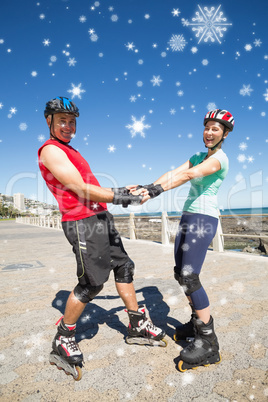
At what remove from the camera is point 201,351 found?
6.82 ft

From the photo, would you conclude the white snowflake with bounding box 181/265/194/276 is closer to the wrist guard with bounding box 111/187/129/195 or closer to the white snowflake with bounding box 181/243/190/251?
the white snowflake with bounding box 181/243/190/251

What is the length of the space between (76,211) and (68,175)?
1.06ft

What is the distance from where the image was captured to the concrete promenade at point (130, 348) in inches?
71.1

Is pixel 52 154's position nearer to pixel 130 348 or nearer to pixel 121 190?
pixel 121 190

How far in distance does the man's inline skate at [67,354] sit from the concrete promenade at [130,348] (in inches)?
2.1

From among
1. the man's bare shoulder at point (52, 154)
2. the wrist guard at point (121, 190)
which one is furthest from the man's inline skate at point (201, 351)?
the man's bare shoulder at point (52, 154)

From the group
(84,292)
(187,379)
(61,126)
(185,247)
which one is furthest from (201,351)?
(61,126)

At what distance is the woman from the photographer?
6.88ft

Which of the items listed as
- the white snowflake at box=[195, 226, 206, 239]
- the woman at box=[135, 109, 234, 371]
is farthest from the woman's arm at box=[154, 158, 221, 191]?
the white snowflake at box=[195, 226, 206, 239]

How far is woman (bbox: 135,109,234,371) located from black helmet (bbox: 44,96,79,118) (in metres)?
0.92

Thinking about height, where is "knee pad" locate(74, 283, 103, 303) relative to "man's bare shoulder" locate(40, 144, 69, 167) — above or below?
below

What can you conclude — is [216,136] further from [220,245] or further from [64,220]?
[220,245]

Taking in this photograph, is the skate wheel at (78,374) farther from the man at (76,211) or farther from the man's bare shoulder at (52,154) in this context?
the man's bare shoulder at (52,154)

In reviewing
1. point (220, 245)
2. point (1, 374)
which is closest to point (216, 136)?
point (1, 374)
